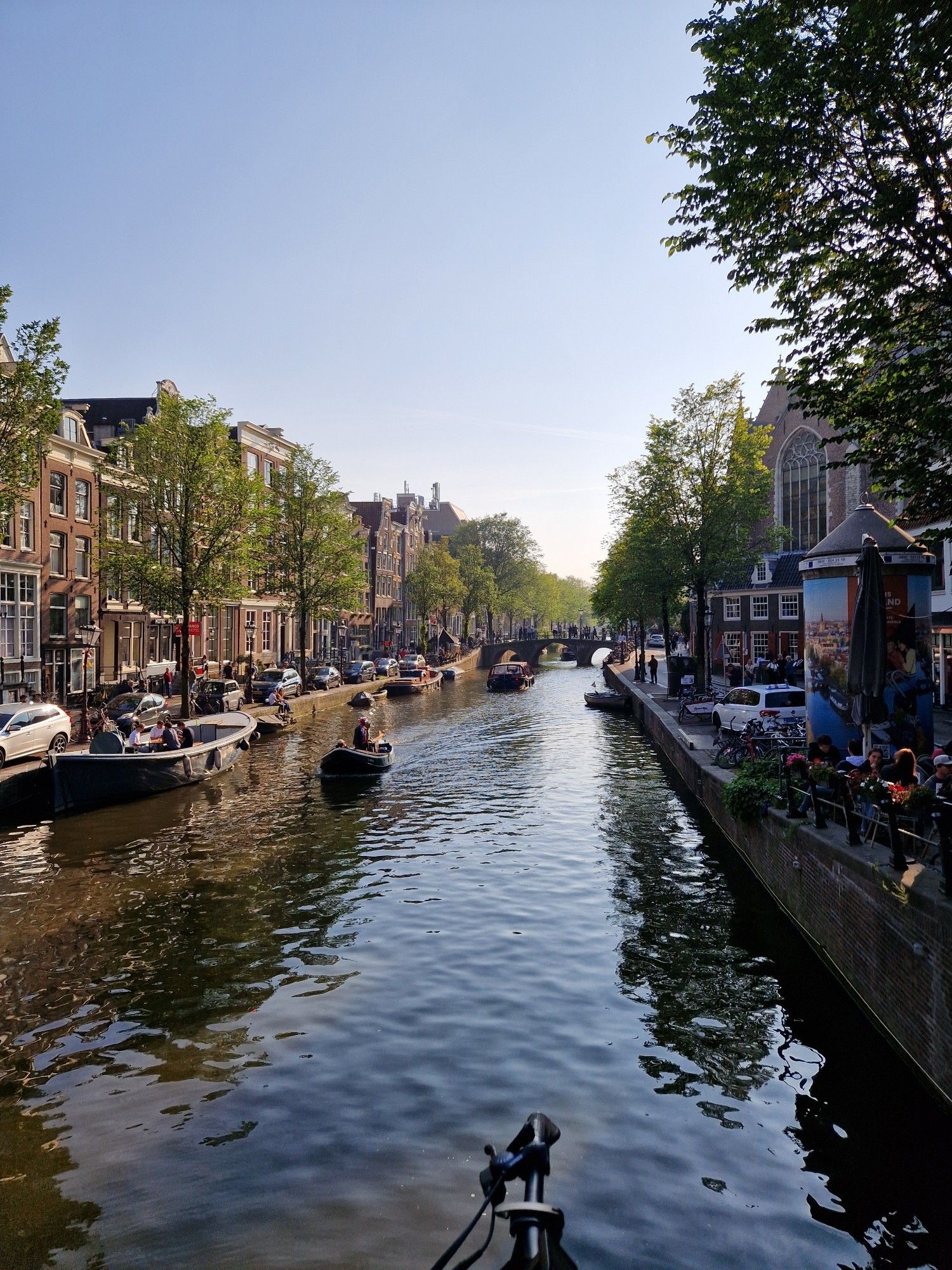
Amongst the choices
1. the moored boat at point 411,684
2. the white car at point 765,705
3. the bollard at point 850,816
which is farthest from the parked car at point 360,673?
the bollard at point 850,816

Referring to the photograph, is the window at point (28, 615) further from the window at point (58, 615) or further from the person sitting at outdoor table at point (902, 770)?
the person sitting at outdoor table at point (902, 770)

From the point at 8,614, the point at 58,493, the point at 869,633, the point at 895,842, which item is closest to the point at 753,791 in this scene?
the point at 869,633

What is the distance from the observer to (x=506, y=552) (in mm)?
111625

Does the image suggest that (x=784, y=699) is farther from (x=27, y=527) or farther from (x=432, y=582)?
(x=432, y=582)

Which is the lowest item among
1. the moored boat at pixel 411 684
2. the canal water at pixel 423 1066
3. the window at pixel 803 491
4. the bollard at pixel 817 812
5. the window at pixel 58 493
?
the canal water at pixel 423 1066

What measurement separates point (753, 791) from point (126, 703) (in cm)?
2475

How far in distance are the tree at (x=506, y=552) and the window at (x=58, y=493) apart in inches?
2840

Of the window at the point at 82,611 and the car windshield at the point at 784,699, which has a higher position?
the window at the point at 82,611

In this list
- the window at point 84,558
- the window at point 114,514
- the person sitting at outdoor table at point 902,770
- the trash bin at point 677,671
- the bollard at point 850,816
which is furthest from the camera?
the trash bin at point 677,671

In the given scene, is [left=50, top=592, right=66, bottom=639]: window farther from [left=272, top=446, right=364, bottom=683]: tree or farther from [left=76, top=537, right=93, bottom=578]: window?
[left=272, top=446, right=364, bottom=683]: tree

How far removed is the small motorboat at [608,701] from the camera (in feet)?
160

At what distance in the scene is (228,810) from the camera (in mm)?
23469

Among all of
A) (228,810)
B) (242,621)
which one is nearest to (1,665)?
(228,810)

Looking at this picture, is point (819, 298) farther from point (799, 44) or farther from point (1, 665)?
point (1, 665)
